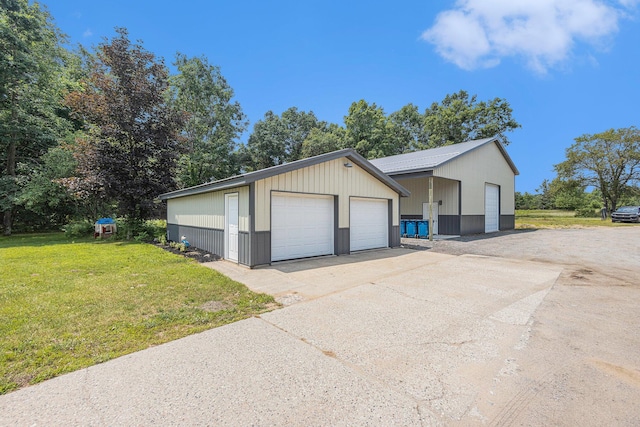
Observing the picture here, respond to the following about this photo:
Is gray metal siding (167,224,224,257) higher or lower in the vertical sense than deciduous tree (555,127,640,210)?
lower

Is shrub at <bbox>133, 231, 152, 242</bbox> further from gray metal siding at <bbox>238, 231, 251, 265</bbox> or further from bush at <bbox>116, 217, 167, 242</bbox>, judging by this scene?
gray metal siding at <bbox>238, 231, 251, 265</bbox>

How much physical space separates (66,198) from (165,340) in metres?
19.6

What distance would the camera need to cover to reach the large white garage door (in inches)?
311

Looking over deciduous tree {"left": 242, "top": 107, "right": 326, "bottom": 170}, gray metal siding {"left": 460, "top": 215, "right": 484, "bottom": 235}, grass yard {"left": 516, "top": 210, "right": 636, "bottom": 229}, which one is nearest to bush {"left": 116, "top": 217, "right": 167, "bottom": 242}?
deciduous tree {"left": 242, "top": 107, "right": 326, "bottom": 170}

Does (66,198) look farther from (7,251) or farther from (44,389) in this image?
(44,389)

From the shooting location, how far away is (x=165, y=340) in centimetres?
328

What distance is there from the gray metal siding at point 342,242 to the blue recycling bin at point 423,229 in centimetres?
628

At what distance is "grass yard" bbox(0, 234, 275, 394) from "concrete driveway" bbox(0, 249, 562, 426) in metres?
0.32

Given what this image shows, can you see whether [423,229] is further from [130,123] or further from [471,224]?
[130,123]

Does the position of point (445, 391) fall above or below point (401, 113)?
below

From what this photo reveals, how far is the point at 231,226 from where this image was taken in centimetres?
814

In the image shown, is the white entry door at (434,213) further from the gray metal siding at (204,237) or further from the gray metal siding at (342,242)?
the gray metal siding at (204,237)

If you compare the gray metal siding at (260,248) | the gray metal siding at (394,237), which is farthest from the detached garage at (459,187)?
the gray metal siding at (260,248)

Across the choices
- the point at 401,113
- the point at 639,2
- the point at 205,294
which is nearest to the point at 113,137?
the point at 205,294
